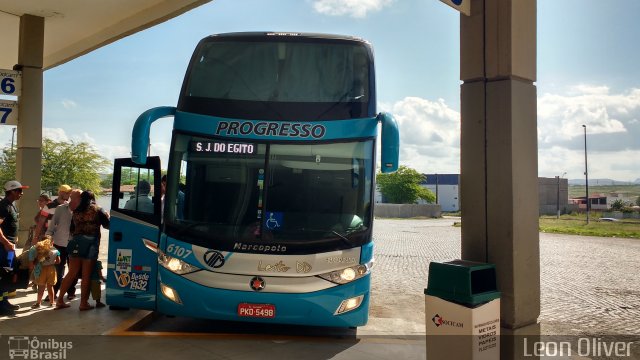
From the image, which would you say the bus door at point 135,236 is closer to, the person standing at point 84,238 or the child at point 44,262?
the person standing at point 84,238

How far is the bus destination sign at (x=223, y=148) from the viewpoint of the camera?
252 inches

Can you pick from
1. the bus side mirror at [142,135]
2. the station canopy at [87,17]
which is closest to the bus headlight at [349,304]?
the bus side mirror at [142,135]

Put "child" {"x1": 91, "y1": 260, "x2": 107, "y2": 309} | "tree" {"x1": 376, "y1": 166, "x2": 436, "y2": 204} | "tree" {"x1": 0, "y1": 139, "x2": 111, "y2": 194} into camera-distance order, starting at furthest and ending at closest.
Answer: "tree" {"x1": 376, "y1": 166, "x2": 436, "y2": 204}, "tree" {"x1": 0, "y1": 139, "x2": 111, "y2": 194}, "child" {"x1": 91, "y1": 260, "x2": 107, "y2": 309}

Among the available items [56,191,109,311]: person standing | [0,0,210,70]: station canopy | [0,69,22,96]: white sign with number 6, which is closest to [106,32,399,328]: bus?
[56,191,109,311]: person standing

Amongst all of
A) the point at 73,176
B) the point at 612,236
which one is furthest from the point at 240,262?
the point at 73,176

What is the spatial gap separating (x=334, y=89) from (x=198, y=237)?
2506mm

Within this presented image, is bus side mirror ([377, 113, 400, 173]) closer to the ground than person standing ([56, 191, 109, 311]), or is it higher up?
higher up

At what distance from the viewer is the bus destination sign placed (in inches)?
252

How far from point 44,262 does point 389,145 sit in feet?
16.9

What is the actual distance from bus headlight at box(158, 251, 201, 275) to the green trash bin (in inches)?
111

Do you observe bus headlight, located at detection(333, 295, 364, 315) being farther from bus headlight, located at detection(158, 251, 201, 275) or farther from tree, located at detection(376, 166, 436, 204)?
tree, located at detection(376, 166, 436, 204)

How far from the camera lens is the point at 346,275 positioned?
612 cm

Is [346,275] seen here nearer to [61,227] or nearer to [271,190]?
[271,190]

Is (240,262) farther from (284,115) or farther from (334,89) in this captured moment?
(334,89)
